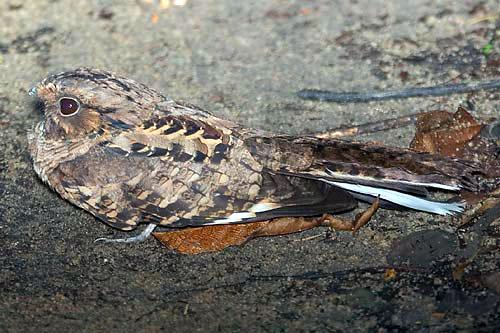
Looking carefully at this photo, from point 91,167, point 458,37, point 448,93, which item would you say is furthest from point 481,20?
point 91,167

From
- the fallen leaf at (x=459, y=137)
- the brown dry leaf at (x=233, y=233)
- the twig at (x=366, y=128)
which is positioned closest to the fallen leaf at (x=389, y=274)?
the brown dry leaf at (x=233, y=233)

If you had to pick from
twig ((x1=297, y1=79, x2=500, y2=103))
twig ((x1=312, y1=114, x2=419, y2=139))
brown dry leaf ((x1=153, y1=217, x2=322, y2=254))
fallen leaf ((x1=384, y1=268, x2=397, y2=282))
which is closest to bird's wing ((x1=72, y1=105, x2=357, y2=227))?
brown dry leaf ((x1=153, y1=217, x2=322, y2=254))

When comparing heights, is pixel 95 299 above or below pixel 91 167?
below

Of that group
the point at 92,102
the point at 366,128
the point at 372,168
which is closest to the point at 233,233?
the point at 372,168

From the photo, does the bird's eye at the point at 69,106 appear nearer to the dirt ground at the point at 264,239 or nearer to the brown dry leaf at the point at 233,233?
the dirt ground at the point at 264,239

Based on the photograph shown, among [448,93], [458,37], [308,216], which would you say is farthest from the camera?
[458,37]

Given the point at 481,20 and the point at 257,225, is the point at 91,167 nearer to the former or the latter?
the point at 257,225

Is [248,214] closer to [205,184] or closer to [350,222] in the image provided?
[205,184]
